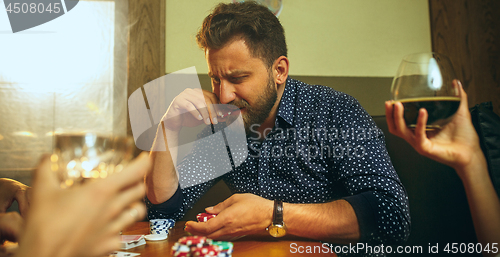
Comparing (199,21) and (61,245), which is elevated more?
(199,21)

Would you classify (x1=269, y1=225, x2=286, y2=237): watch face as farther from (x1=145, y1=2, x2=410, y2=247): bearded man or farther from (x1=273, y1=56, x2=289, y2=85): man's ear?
(x1=273, y1=56, x2=289, y2=85): man's ear

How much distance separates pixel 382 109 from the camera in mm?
2178

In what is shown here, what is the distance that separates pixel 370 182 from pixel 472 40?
192cm

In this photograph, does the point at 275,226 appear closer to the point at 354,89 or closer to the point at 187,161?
the point at 187,161

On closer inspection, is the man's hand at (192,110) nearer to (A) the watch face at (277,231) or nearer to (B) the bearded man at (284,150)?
(B) the bearded man at (284,150)

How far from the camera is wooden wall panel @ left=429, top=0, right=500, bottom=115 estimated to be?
7.27ft

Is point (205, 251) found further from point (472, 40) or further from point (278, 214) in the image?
point (472, 40)

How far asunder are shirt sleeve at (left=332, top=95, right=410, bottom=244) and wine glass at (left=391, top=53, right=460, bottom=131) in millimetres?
383

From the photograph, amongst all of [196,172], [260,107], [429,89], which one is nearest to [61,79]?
[196,172]

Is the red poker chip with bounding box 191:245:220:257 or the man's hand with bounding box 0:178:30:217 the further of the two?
the man's hand with bounding box 0:178:30:217

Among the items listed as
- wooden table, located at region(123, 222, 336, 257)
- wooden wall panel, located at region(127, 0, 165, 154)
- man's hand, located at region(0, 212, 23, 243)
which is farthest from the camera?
wooden wall panel, located at region(127, 0, 165, 154)

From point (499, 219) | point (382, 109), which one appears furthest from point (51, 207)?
point (382, 109)

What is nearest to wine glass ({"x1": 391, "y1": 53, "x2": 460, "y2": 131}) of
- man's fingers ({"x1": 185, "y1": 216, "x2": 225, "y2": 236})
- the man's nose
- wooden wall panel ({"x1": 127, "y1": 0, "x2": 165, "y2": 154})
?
man's fingers ({"x1": 185, "y1": 216, "x2": 225, "y2": 236})

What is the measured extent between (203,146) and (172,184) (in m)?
0.26
